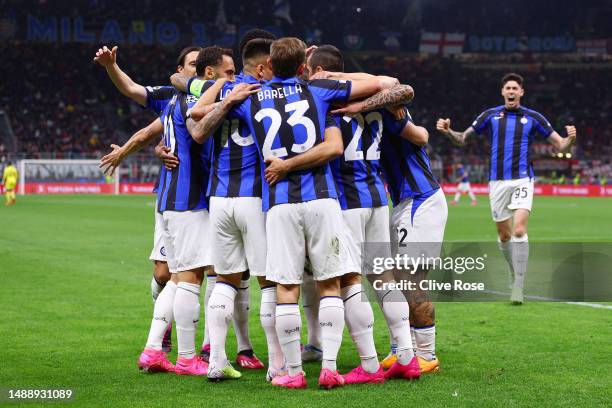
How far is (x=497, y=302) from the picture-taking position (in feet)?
33.9

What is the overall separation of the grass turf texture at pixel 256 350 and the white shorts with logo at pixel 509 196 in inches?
47.4

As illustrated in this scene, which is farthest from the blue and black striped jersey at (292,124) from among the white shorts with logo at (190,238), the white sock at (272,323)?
the white shorts with logo at (190,238)

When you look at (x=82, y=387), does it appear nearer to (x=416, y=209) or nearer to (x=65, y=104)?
(x=416, y=209)

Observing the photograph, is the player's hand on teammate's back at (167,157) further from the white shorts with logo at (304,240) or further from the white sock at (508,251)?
the white sock at (508,251)

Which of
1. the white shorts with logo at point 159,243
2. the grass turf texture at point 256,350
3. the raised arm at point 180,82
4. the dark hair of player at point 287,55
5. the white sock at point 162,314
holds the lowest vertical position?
the grass turf texture at point 256,350

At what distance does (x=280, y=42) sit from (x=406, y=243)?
1.98 metres

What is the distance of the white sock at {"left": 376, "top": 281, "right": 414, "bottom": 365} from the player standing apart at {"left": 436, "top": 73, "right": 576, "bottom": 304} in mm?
4358

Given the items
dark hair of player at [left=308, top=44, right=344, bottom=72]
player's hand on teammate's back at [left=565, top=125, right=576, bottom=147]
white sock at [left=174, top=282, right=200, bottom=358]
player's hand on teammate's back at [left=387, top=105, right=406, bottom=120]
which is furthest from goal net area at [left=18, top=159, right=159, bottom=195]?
player's hand on teammate's back at [left=387, top=105, right=406, bottom=120]

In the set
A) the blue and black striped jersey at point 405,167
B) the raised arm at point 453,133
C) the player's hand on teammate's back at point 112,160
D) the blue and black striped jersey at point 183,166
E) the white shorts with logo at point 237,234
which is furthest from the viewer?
the raised arm at point 453,133

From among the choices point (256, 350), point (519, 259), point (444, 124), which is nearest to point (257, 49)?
point (256, 350)

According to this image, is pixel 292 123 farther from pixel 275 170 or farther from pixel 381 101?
pixel 381 101

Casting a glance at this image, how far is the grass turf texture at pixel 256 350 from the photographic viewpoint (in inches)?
224

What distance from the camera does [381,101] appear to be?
19.7 ft

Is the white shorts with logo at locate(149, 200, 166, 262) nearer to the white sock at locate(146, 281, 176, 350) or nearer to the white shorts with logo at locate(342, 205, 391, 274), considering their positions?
the white sock at locate(146, 281, 176, 350)
